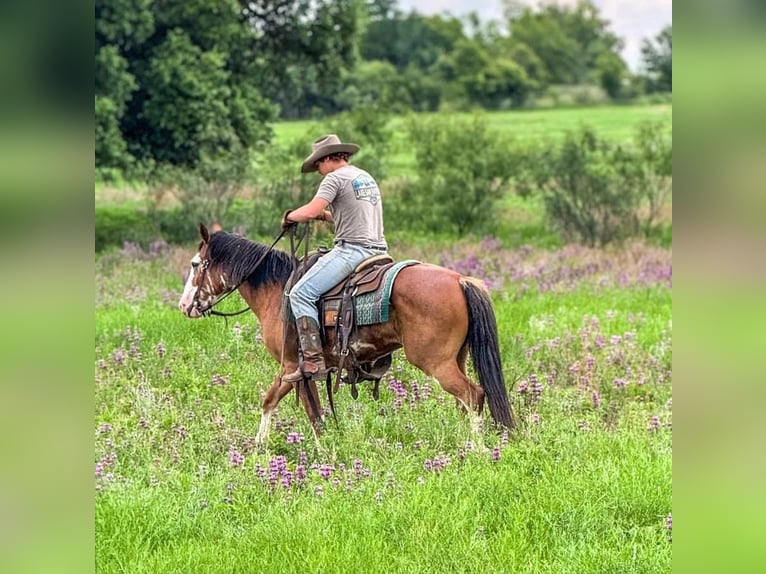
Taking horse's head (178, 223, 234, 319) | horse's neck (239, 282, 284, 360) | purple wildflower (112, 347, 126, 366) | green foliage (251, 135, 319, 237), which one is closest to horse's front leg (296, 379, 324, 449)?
horse's neck (239, 282, 284, 360)

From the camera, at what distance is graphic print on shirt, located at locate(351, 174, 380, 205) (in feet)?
22.2

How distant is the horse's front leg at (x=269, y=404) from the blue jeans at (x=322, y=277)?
683 mm

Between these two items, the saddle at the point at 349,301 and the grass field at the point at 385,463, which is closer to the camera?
the grass field at the point at 385,463

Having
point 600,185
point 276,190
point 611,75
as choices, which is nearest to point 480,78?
point 611,75

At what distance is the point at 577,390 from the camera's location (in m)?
8.59

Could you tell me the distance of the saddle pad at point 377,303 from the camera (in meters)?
6.77

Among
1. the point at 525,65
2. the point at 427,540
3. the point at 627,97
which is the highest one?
the point at 525,65

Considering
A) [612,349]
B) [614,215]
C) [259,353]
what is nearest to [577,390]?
[612,349]

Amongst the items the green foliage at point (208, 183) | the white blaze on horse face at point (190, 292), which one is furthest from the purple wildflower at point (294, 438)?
the green foliage at point (208, 183)

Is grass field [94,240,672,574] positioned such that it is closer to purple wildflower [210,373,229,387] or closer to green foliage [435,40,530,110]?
purple wildflower [210,373,229,387]

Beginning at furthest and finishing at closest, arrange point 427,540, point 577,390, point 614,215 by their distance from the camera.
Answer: point 614,215 → point 577,390 → point 427,540

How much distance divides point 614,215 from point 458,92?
4730 centimetres

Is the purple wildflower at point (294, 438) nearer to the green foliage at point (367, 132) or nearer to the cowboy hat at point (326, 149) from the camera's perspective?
the cowboy hat at point (326, 149)
